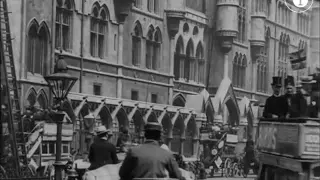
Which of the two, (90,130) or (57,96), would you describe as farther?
(90,130)

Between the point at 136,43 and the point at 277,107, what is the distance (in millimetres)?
26979

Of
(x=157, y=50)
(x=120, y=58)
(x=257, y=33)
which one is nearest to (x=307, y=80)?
(x=120, y=58)

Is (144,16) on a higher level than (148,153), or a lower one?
higher

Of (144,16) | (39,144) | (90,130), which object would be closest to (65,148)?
(39,144)

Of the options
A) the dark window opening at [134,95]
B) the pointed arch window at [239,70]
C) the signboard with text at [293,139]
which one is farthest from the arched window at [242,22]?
the signboard with text at [293,139]

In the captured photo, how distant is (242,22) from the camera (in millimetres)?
60969

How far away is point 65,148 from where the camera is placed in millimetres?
30734

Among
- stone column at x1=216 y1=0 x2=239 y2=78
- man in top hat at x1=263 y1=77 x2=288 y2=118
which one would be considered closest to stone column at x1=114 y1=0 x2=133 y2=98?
stone column at x1=216 y1=0 x2=239 y2=78

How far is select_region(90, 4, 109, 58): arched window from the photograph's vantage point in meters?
42.6

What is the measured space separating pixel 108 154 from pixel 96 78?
2503 cm

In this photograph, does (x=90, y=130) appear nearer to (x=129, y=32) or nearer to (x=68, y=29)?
(x=68, y=29)

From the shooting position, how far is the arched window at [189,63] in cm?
5475

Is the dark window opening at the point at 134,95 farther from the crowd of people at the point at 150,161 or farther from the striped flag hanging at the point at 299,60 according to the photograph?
the crowd of people at the point at 150,161

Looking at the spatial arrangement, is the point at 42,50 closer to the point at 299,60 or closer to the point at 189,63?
the point at 189,63
